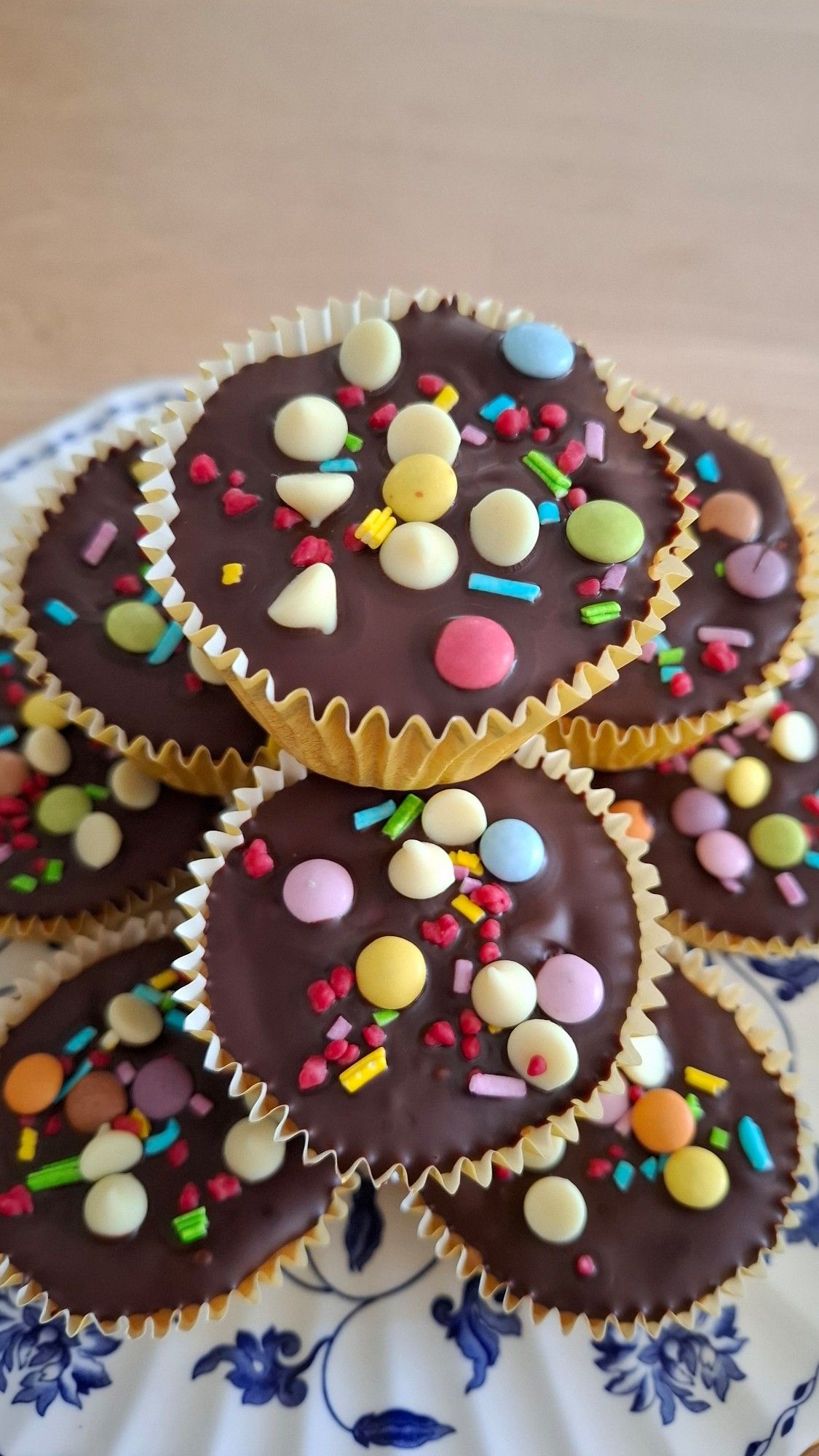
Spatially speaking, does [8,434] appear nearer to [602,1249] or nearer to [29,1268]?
[29,1268]

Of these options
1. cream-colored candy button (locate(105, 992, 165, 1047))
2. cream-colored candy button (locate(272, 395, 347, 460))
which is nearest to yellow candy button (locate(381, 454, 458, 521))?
cream-colored candy button (locate(272, 395, 347, 460))

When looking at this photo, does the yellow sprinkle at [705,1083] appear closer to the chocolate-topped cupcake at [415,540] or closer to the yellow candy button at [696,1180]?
the yellow candy button at [696,1180]

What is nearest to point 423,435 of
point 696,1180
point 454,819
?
point 454,819

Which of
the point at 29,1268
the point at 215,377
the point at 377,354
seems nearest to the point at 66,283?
the point at 215,377

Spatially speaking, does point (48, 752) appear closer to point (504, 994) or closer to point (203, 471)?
point (203, 471)

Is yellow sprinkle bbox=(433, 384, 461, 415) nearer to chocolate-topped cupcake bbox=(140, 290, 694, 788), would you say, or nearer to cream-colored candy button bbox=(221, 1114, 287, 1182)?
chocolate-topped cupcake bbox=(140, 290, 694, 788)

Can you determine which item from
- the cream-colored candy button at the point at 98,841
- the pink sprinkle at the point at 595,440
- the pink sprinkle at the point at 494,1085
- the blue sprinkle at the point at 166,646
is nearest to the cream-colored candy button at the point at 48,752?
the cream-colored candy button at the point at 98,841
